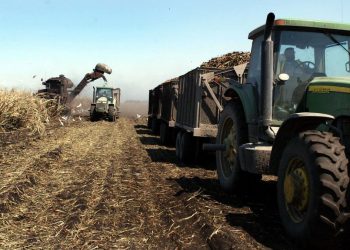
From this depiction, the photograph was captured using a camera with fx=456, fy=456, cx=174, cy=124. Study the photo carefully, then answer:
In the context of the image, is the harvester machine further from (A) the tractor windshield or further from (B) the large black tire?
(B) the large black tire

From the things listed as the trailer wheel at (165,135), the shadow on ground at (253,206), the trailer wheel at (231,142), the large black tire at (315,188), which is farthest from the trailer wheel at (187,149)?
the large black tire at (315,188)

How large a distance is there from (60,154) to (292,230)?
7.70 meters

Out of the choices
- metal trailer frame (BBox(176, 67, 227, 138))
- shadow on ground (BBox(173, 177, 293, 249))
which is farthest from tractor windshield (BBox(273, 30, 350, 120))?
metal trailer frame (BBox(176, 67, 227, 138))

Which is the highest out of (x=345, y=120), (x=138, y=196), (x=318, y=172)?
(x=345, y=120)

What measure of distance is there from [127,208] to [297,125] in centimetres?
245

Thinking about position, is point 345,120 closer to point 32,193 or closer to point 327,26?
point 327,26

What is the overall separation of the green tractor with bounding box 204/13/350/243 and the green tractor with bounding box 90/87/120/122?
2073 centimetres

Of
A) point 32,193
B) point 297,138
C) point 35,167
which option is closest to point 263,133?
point 297,138

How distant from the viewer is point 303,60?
5543 millimetres

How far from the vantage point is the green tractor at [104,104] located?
27.1 meters

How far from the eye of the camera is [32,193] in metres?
6.57

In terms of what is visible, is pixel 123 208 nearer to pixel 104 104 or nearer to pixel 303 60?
pixel 303 60

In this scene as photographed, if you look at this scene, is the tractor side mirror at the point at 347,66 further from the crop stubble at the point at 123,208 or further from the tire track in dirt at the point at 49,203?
the tire track in dirt at the point at 49,203

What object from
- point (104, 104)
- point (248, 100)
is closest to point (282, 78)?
point (248, 100)
